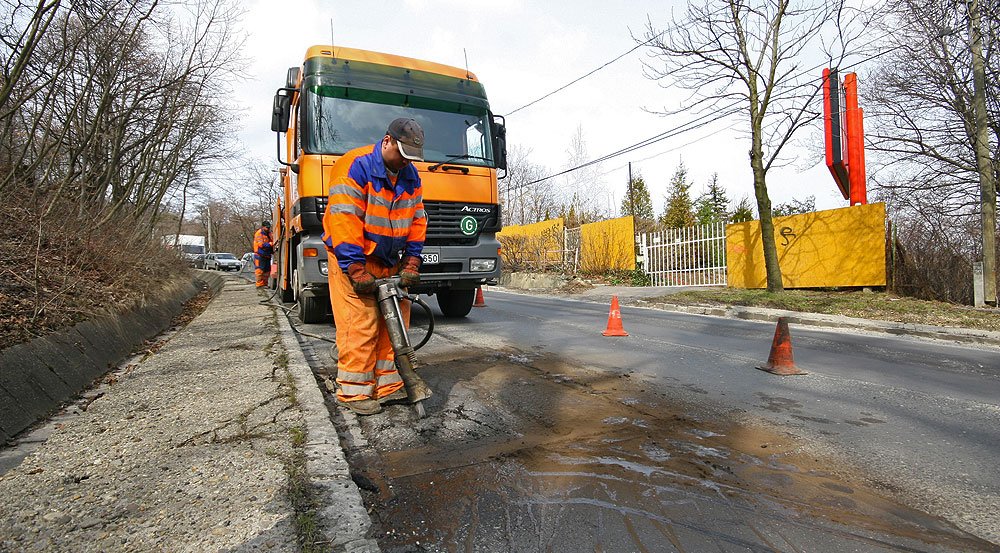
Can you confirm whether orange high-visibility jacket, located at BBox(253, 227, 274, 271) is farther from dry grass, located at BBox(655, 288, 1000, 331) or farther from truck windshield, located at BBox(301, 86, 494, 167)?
dry grass, located at BBox(655, 288, 1000, 331)

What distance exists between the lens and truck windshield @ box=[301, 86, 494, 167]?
268 inches

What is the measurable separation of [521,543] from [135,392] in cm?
354

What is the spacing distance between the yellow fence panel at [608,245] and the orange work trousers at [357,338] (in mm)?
17059

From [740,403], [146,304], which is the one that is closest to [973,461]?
[740,403]

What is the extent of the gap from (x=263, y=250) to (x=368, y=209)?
1266cm

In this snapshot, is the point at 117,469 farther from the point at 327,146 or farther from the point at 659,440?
the point at 327,146

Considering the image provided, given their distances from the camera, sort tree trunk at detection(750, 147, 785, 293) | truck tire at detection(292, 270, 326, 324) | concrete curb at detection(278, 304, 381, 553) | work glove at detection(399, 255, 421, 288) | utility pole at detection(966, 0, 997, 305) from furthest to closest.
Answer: tree trunk at detection(750, 147, 785, 293) → utility pole at detection(966, 0, 997, 305) → truck tire at detection(292, 270, 326, 324) → work glove at detection(399, 255, 421, 288) → concrete curb at detection(278, 304, 381, 553)

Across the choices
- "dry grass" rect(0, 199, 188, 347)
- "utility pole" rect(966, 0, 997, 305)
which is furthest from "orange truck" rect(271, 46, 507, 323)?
"utility pole" rect(966, 0, 997, 305)

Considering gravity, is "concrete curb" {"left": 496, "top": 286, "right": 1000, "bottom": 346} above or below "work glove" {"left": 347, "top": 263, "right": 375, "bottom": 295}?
below

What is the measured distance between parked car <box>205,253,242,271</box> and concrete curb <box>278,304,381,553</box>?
4508cm

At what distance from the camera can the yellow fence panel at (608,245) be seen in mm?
20297

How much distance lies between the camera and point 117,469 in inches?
108

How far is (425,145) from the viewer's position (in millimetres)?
7156

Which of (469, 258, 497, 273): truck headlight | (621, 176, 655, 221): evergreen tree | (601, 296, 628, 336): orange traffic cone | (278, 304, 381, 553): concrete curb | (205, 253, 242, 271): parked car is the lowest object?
(278, 304, 381, 553): concrete curb
